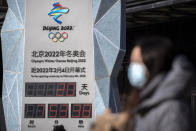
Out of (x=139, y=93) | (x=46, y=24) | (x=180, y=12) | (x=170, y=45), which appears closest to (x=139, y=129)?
(x=139, y=93)

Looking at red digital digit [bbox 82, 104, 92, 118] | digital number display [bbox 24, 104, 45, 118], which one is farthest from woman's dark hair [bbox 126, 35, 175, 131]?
digital number display [bbox 24, 104, 45, 118]

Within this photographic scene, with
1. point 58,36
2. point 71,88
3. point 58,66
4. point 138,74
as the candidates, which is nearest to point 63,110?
point 71,88

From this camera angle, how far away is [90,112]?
955 cm

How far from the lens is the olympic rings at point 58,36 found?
393 inches

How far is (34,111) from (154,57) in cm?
829

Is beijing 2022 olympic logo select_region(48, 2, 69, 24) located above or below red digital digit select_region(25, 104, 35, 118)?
above

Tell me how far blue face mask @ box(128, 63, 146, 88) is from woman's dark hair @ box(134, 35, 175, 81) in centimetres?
3

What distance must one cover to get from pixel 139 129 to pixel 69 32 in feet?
26.7

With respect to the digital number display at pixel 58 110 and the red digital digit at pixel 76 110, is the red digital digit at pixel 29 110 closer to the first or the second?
the digital number display at pixel 58 110

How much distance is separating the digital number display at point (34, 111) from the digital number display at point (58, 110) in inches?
7.0

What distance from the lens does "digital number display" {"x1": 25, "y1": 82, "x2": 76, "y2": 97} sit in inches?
383

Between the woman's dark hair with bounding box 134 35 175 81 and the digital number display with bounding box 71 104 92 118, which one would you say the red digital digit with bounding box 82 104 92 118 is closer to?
the digital number display with bounding box 71 104 92 118

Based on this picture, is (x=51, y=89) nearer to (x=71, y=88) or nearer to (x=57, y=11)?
(x=71, y=88)

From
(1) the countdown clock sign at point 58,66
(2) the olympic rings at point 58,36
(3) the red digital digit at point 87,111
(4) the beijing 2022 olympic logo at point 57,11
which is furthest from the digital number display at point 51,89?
(4) the beijing 2022 olympic logo at point 57,11
